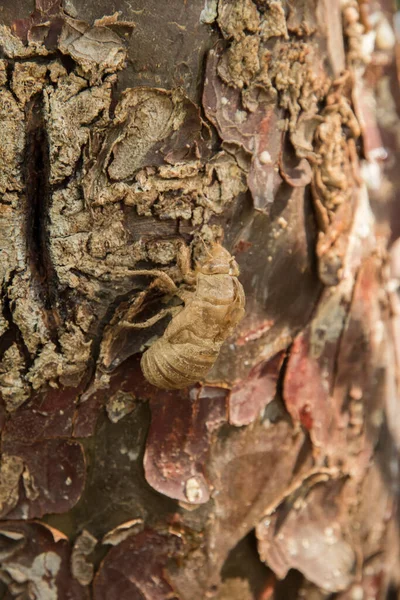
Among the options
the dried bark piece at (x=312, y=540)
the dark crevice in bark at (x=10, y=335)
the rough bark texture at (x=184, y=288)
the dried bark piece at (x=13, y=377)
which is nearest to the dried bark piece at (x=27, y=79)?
the rough bark texture at (x=184, y=288)

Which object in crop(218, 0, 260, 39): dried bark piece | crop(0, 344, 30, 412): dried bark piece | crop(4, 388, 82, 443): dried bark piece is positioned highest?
crop(218, 0, 260, 39): dried bark piece

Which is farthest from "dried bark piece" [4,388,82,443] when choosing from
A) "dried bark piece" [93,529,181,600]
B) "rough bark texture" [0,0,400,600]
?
"dried bark piece" [93,529,181,600]

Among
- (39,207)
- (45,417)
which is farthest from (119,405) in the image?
(39,207)

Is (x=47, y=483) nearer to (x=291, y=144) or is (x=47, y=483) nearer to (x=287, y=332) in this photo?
(x=287, y=332)

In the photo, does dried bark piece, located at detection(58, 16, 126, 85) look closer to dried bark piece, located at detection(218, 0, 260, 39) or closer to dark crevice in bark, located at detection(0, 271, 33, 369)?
dried bark piece, located at detection(218, 0, 260, 39)

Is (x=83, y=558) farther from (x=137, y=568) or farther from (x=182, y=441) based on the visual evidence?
(x=182, y=441)

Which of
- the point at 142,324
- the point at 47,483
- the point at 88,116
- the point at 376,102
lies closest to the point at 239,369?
the point at 142,324

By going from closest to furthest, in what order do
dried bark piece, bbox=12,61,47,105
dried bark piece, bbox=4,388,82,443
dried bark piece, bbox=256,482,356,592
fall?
dried bark piece, bbox=12,61,47,105 < dried bark piece, bbox=4,388,82,443 < dried bark piece, bbox=256,482,356,592

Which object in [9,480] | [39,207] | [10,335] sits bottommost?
[9,480]
